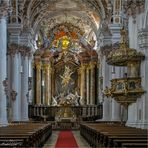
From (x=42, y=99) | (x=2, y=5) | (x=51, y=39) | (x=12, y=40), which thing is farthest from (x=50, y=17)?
(x=2, y=5)

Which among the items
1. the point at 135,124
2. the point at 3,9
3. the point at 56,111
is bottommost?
the point at 56,111

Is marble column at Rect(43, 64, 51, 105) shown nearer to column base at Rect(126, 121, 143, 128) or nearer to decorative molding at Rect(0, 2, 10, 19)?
decorative molding at Rect(0, 2, 10, 19)

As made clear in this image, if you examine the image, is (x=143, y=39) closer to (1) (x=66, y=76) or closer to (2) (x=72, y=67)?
(1) (x=66, y=76)

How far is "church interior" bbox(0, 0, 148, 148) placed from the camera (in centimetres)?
2061

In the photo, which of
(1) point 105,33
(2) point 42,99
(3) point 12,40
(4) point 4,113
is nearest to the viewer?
(4) point 4,113

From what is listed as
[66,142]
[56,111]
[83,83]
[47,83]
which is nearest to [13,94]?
[66,142]

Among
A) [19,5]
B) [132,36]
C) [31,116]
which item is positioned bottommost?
[31,116]

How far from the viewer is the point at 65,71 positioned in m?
49.2

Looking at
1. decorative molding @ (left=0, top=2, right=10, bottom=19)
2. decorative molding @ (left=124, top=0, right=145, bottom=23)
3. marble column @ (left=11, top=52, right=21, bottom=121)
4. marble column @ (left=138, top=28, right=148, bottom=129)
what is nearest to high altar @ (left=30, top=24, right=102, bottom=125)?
marble column @ (left=11, top=52, right=21, bottom=121)

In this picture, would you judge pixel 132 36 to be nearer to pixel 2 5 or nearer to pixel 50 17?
pixel 2 5

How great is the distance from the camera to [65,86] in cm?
4953

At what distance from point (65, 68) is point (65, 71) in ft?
0.93

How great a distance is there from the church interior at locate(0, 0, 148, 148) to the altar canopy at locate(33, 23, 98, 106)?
90 millimetres

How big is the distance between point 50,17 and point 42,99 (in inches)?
299
